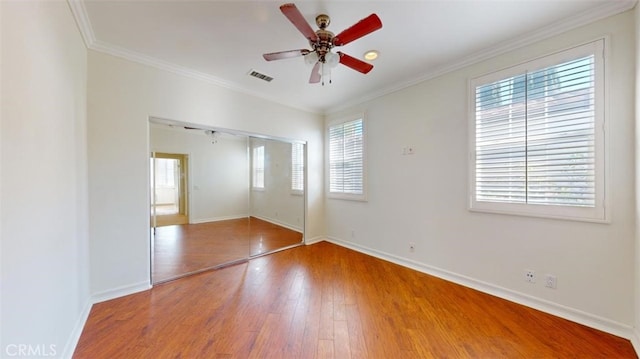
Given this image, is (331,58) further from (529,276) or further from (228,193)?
(228,193)

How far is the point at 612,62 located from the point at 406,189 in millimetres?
2190

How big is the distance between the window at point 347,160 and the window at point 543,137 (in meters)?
1.74

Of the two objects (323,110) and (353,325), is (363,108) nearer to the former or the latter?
(323,110)

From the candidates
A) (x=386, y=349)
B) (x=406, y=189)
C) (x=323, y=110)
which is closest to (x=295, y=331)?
(x=386, y=349)

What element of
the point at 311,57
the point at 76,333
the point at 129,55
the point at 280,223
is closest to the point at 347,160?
the point at 280,223

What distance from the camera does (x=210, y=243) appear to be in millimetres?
4156

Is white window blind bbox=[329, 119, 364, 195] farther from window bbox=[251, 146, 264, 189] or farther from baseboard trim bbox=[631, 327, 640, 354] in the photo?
baseboard trim bbox=[631, 327, 640, 354]

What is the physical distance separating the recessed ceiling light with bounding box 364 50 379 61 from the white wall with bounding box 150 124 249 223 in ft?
9.10

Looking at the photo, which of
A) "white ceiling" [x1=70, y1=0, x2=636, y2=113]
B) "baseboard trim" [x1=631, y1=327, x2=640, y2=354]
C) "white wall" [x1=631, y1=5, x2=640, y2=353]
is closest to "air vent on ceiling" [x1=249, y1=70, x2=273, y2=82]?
"white ceiling" [x1=70, y1=0, x2=636, y2=113]

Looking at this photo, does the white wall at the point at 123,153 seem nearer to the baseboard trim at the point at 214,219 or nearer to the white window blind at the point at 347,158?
the baseboard trim at the point at 214,219

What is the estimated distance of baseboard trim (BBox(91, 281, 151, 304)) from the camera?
238 cm

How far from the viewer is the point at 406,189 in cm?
340

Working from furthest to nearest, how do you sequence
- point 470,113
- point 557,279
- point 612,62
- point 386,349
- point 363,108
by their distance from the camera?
point 363,108, point 470,113, point 557,279, point 612,62, point 386,349

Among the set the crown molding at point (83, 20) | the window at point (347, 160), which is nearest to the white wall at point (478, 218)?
the window at point (347, 160)
